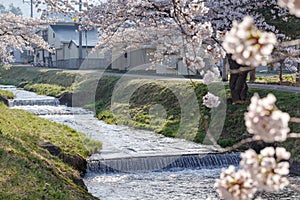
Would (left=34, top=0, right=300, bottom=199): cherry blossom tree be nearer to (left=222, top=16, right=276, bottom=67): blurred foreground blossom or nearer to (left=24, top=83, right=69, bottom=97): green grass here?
(left=222, top=16, right=276, bottom=67): blurred foreground blossom

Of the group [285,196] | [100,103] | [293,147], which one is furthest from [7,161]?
[100,103]

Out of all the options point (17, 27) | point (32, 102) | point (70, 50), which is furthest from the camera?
point (70, 50)

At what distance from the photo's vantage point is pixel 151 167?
10508 mm

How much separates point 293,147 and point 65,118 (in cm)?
911

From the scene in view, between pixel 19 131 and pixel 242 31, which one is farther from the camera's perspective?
pixel 19 131

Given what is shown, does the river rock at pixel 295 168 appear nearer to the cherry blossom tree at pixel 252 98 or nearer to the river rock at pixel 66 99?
the cherry blossom tree at pixel 252 98

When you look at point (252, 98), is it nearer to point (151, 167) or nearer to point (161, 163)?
point (151, 167)

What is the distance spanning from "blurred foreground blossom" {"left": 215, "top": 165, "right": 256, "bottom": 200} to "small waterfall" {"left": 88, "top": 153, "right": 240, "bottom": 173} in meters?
8.76

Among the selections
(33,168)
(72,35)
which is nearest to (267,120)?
(33,168)

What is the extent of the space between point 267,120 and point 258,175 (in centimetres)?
19

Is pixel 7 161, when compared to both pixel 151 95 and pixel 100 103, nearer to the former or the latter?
pixel 151 95

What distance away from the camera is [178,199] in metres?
8.20

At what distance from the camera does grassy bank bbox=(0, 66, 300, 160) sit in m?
13.4

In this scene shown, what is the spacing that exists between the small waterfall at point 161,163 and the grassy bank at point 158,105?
33.4 inches
